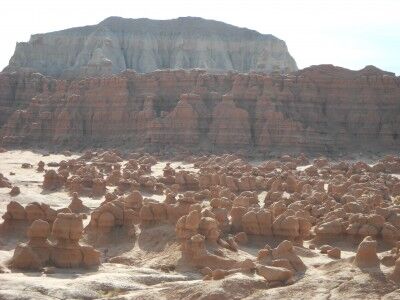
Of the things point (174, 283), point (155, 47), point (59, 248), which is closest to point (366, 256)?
point (174, 283)

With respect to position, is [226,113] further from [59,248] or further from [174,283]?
[174,283]

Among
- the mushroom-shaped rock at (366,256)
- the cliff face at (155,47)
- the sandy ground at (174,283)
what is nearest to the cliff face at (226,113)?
the cliff face at (155,47)

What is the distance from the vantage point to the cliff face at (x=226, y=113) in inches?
2175

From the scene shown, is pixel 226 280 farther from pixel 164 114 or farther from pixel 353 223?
pixel 164 114

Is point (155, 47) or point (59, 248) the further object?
point (155, 47)

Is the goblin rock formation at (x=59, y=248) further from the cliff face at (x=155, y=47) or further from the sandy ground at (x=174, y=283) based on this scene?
the cliff face at (x=155, y=47)

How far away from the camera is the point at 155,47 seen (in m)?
96.8

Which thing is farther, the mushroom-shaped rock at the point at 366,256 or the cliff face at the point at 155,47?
the cliff face at the point at 155,47

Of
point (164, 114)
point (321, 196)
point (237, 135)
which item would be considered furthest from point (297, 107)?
point (321, 196)

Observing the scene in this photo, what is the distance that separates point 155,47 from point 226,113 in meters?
42.2

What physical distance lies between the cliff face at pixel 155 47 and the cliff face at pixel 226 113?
28.3 m

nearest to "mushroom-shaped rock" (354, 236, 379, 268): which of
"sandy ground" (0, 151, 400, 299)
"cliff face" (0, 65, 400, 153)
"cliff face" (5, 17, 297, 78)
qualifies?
"sandy ground" (0, 151, 400, 299)

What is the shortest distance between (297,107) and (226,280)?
146 feet

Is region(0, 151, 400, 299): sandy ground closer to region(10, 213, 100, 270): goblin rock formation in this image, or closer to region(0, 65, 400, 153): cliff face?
region(10, 213, 100, 270): goblin rock formation
